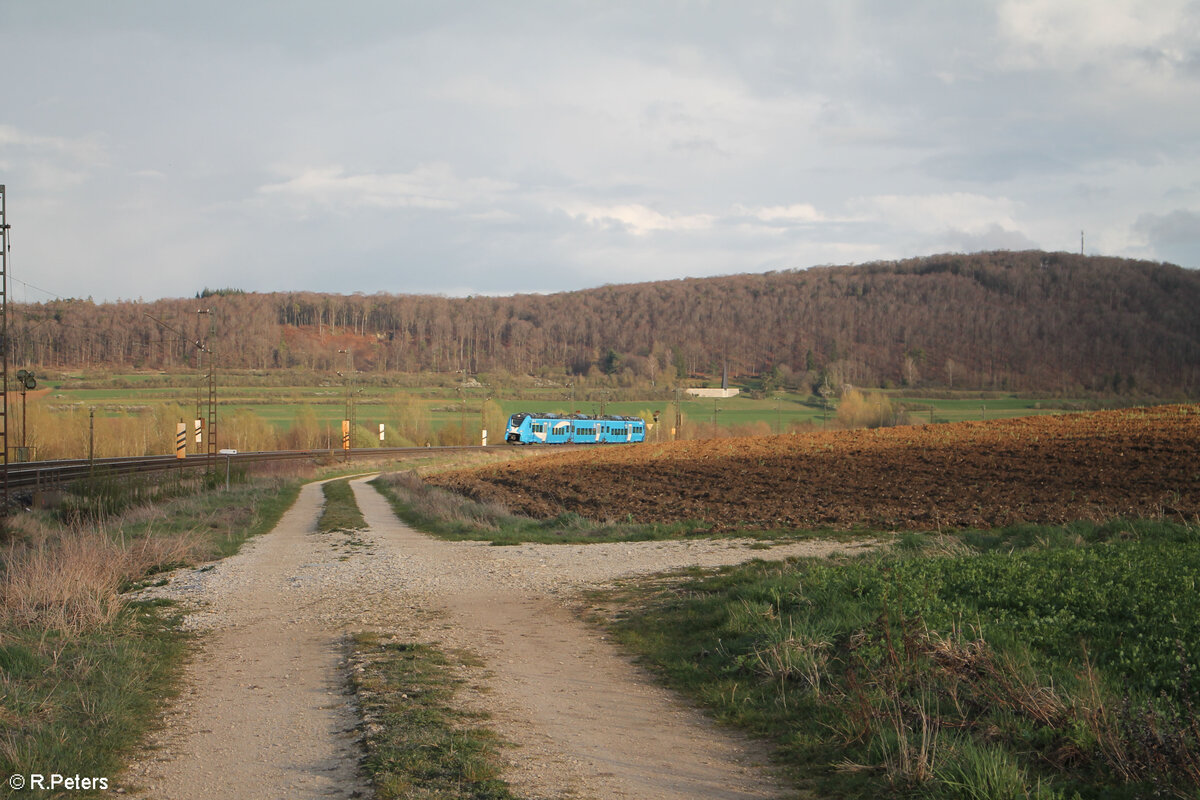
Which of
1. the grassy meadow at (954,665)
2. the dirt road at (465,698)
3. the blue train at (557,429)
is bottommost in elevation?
the blue train at (557,429)

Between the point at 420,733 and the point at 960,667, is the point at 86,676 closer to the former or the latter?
the point at 420,733

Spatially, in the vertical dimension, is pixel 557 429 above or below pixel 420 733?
below

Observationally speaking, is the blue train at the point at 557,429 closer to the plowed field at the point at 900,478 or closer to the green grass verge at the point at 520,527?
the plowed field at the point at 900,478

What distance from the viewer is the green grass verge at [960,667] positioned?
16.8 ft

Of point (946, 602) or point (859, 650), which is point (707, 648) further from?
point (946, 602)

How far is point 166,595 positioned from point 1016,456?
94.0 ft

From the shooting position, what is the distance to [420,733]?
20.6ft

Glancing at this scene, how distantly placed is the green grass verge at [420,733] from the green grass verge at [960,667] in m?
2.03

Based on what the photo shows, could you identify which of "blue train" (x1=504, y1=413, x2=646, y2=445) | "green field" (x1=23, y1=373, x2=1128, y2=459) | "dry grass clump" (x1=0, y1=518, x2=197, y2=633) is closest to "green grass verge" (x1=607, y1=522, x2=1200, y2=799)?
"dry grass clump" (x1=0, y1=518, x2=197, y2=633)

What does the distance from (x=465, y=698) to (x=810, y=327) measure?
522 ft

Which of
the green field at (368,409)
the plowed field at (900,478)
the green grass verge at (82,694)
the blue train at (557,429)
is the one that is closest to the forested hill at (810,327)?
the green field at (368,409)

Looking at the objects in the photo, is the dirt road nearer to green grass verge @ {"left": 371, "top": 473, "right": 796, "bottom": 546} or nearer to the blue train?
green grass verge @ {"left": 371, "top": 473, "right": 796, "bottom": 546}

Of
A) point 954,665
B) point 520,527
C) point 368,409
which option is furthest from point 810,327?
point 954,665

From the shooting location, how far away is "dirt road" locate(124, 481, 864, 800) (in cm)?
557
